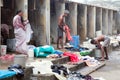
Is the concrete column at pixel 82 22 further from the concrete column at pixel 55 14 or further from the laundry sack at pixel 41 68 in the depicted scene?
the laundry sack at pixel 41 68

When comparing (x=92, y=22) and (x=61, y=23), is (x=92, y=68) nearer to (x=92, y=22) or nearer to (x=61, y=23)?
(x=61, y=23)

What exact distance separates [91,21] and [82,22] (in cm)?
191

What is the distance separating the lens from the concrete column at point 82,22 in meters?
24.2

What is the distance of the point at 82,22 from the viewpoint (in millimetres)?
24188

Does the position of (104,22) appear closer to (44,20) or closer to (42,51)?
(44,20)

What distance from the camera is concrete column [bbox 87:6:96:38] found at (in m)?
25.8

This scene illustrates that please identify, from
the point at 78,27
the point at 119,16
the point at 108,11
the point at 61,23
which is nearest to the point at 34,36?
the point at 61,23

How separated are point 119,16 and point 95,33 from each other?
9.74 metres

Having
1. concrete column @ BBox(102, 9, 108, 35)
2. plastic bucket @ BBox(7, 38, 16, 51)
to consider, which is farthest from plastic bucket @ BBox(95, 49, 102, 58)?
concrete column @ BBox(102, 9, 108, 35)

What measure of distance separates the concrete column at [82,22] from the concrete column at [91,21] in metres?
1.50

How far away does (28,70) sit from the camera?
9.22m

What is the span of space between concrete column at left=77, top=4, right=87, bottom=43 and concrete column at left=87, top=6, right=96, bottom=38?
1503 mm

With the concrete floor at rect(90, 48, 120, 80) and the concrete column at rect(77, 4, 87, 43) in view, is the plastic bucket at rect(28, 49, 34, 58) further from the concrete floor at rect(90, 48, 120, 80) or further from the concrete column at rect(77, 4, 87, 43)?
the concrete column at rect(77, 4, 87, 43)

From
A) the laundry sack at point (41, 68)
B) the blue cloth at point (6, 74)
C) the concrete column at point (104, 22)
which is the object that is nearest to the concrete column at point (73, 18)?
the concrete column at point (104, 22)
